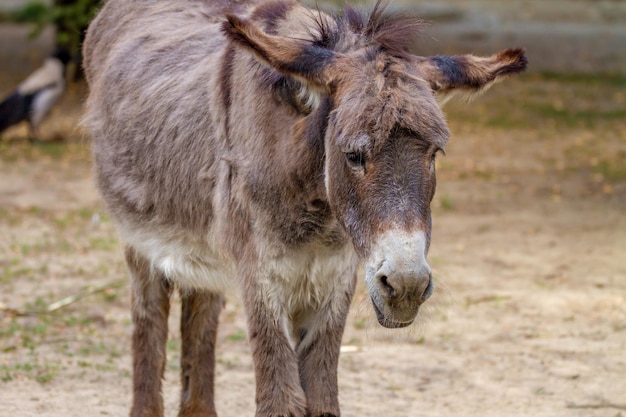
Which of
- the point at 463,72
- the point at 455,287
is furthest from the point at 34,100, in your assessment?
the point at 463,72

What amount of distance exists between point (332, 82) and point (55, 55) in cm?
948

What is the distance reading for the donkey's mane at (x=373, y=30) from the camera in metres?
3.42

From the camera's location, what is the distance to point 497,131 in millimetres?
11898

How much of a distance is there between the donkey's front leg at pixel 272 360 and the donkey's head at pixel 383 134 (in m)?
0.55

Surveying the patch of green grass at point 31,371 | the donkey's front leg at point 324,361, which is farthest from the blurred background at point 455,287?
the donkey's front leg at point 324,361

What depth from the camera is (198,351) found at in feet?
15.9

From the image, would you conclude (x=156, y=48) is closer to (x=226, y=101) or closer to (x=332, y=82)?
(x=226, y=101)

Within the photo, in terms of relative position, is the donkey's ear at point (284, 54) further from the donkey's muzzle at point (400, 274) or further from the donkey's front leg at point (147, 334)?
the donkey's front leg at point (147, 334)

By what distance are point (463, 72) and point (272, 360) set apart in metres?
1.24

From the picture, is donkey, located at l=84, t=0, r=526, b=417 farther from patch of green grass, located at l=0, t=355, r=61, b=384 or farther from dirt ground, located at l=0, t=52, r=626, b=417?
patch of green grass, located at l=0, t=355, r=61, b=384

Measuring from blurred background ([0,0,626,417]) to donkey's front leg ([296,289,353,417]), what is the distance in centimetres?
16

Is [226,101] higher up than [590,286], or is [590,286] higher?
[226,101]

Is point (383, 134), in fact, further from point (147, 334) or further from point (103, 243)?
point (103, 243)

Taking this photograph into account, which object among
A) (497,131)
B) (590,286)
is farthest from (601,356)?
(497,131)
